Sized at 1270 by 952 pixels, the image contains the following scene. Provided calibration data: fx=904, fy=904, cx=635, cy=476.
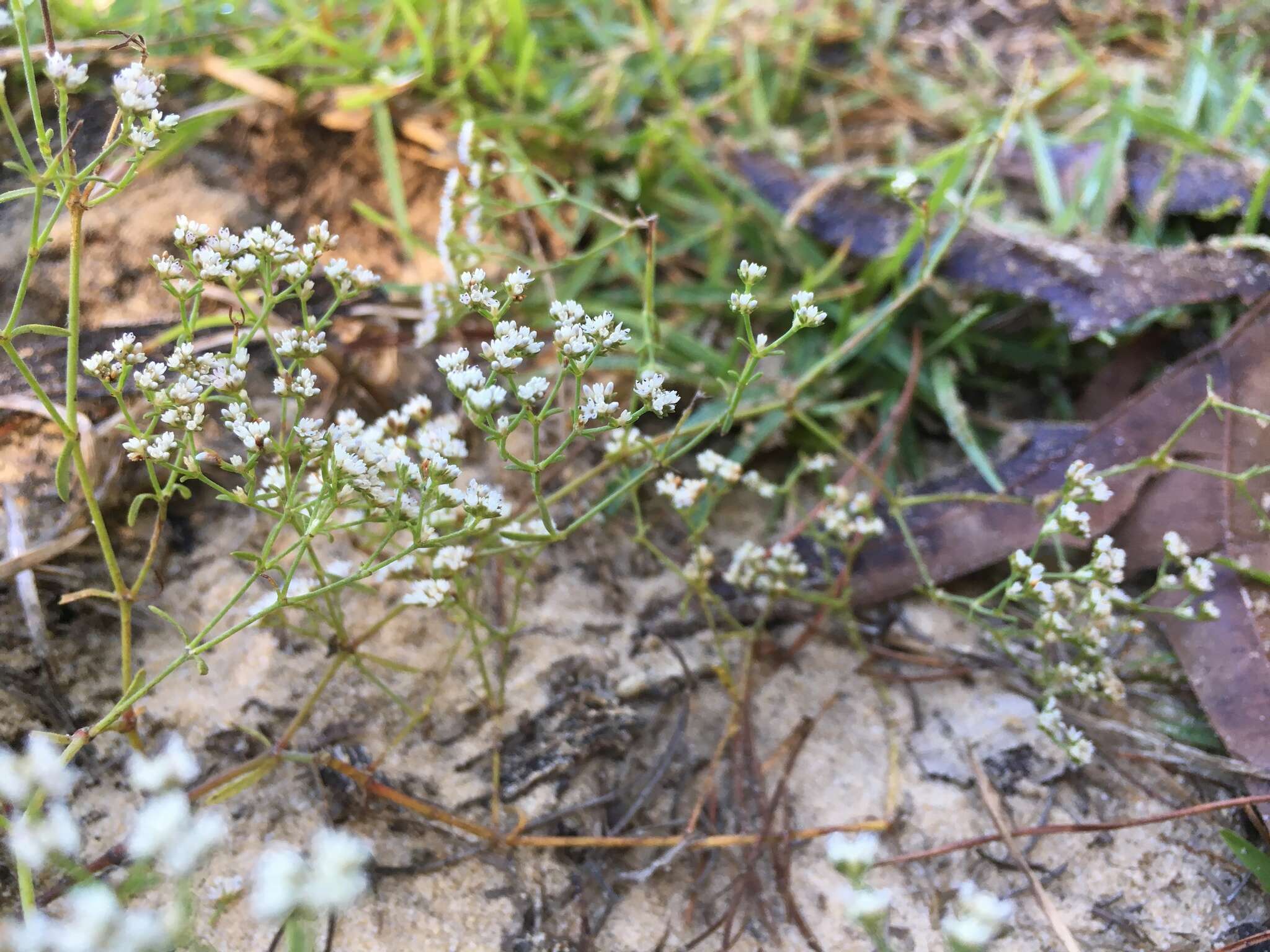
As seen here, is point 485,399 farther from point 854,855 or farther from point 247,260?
point 854,855

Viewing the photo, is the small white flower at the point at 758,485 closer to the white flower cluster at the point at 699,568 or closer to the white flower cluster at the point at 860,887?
the white flower cluster at the point at 699,568

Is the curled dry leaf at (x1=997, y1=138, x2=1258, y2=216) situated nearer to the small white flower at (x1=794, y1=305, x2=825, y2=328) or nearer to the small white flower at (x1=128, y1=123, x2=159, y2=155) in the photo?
the small white flower at (x1=794, y1=305, x2=825, y2=328)

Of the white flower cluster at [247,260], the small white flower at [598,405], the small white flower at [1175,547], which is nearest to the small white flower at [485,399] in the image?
the small white flower at [598,405]

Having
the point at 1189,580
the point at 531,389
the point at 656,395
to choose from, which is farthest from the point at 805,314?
the point at 1189,580

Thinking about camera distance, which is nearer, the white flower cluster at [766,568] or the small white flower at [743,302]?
the small white flower at [743,302]

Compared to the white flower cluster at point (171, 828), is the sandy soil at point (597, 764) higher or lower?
lower

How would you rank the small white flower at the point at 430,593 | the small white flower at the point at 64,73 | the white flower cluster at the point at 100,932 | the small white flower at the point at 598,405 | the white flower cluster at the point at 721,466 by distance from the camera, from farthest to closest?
the white flower cluster at the point at 721,466
the small white flower at the point at 430,593
the small white flower at the point at 598,405
the small white flower at the point at 64,73
the white flower cluster at the point at 100,932

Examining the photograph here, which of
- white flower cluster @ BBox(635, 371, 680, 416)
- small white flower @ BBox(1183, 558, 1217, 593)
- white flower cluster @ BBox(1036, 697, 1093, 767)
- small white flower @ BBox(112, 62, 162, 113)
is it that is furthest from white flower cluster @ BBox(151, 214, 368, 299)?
small white flower @ BBox(1183, 558, 1217, 593)
